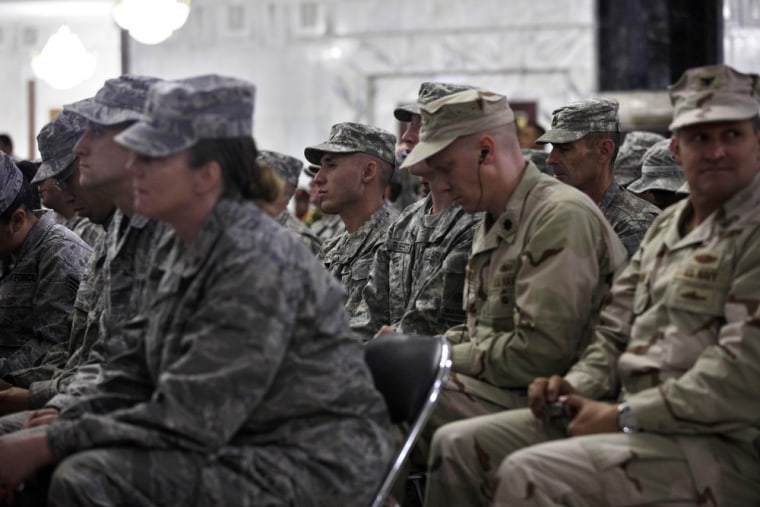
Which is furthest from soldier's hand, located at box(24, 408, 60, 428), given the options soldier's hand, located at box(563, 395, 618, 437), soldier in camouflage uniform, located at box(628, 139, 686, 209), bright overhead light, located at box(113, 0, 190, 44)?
bright overhead light, located at box(113, 0, 190, 44)

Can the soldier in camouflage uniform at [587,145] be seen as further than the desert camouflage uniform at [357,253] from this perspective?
Yes

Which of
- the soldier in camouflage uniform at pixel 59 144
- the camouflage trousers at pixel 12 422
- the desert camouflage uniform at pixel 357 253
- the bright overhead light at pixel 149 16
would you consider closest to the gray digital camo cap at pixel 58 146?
the soldier in camouflage uniform at pixel 59 144

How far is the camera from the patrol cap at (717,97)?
315 cm

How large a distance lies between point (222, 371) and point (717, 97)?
1482 mm

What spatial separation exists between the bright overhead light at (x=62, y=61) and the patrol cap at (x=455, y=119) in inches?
413

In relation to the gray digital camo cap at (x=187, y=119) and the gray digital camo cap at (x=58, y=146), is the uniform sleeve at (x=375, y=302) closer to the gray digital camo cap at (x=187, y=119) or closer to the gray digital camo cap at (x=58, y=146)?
the gray digital camo cap at (x=58, y=146)

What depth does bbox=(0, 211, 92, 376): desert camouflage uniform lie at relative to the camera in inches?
186

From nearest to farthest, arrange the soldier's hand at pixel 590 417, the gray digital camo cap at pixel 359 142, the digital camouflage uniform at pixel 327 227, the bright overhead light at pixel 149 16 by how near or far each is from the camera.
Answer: the soldier's hand at pixel 590 417 → the gray digital camo cap at pixel 359 142 → the digital camouflage uniform at pixel 327 227 → the bright overhead light at pixel 149 16

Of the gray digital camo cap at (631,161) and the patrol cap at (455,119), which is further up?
the patrol cap at (455,119)

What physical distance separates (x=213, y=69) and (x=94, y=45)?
316 centimetres

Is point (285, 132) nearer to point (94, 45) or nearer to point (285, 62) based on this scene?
point (285, 62)

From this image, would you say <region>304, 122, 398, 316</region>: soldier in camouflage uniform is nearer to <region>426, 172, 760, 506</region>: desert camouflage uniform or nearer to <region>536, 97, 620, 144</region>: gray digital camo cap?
<region>536, 97, 620, 144</region>: gray digital camo cap

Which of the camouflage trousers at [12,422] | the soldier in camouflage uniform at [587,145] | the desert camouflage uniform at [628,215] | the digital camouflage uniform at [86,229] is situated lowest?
the camouflage trousers at [12,422]

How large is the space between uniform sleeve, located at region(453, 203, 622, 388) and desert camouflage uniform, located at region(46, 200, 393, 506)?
686 millimetres
